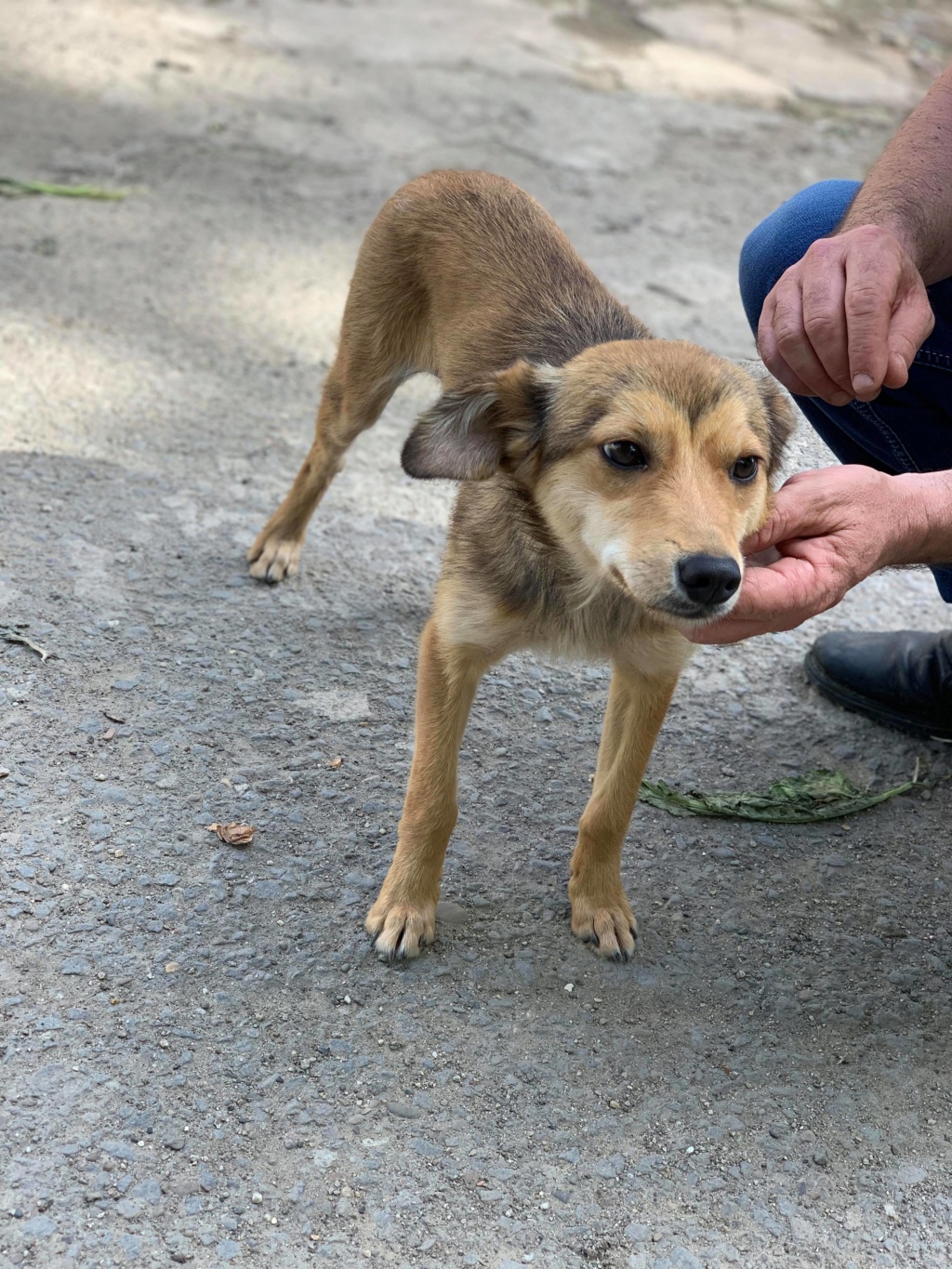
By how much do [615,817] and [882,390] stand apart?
1.29 meters

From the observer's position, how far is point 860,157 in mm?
7316

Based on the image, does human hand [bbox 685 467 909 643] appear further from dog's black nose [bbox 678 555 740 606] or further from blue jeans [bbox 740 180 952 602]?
blue jeans [bbox 740 180 952 602]

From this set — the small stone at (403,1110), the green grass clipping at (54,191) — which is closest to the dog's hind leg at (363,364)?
the small stone at (403,1110)

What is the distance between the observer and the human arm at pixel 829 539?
7.13 feet

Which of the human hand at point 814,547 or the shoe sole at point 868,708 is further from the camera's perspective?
the shoe sole at point 868,708

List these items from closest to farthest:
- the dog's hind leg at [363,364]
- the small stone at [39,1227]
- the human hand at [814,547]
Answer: the small stone at [39,1227] < the human hand at [814,547] < the dog's hind leg at [363,364]

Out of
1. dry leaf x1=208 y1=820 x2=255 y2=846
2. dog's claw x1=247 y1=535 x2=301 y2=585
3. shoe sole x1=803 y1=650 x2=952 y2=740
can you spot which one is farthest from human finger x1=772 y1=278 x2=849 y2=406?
dog's claw x1=247 y1=535 x2=301 y2=585

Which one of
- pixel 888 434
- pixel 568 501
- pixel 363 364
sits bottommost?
pixel 363 364

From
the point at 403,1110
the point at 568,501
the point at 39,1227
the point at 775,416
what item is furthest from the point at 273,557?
the point at 39,1227

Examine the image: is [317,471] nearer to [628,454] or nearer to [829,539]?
[628,454]

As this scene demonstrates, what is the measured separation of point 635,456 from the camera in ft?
7.34

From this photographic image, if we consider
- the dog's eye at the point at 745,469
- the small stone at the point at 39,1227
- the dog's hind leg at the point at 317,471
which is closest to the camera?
the small stone at the point at 39,1227

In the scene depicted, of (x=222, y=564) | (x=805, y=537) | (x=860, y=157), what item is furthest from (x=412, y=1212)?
(x=860, y=157)

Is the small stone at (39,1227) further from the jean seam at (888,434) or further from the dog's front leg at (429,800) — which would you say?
the jean seam at (888,434)
